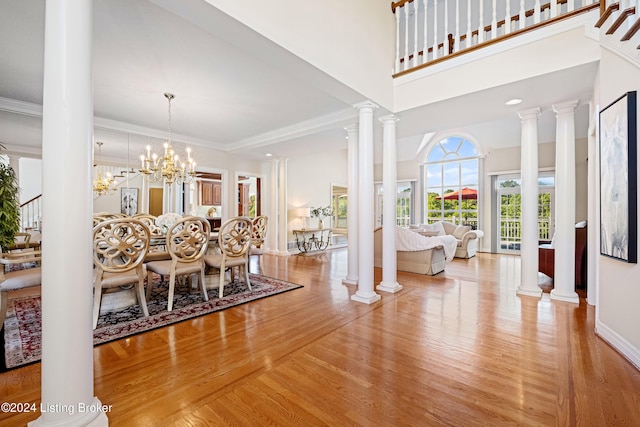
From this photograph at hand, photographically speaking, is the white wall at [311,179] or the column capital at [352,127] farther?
the white wall at [311,179]

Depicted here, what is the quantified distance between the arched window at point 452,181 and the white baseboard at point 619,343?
580 centimetres

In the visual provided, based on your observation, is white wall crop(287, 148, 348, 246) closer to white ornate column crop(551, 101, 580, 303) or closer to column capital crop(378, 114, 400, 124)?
column capital crop(378, 114, 400, 124)

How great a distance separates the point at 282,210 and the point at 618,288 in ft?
20.4

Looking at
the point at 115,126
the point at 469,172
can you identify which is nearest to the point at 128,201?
the point at 115,126

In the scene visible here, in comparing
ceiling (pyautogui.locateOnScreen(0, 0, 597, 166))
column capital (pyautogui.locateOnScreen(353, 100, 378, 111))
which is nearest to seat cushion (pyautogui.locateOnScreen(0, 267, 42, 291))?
ceiling (pyautogui.locateOnScreen(0, 0, 597, 166))

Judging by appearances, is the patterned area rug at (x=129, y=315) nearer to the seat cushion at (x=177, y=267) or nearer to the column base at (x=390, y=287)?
the seat cushion at (x=177, y=267)

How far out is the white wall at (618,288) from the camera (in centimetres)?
202

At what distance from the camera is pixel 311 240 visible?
7.67 meters

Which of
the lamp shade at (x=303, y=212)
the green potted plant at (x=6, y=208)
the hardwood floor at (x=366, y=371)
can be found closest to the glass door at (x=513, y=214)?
the hardwood floor at (x=366, y=371)

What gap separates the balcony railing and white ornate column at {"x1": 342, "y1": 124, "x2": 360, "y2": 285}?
40.9 inches

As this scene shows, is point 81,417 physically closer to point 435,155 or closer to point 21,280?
point 21,280

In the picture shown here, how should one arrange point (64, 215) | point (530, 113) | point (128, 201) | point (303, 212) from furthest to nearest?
point (128, 201)
point (303, 212)
point (530, 113)
point (64, 215)

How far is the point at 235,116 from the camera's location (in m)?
4.57

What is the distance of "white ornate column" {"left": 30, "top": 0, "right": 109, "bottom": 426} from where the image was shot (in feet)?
4.04
